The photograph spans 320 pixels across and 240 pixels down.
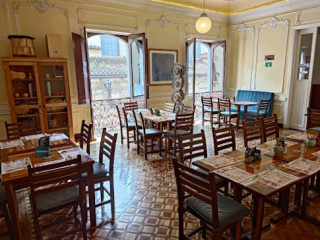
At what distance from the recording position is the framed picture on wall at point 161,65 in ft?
19.4

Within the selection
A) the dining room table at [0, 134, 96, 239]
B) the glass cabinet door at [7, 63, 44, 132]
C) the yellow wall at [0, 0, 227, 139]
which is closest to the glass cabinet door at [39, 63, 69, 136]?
the glass cabinet door at [7, 63, 44, 132]

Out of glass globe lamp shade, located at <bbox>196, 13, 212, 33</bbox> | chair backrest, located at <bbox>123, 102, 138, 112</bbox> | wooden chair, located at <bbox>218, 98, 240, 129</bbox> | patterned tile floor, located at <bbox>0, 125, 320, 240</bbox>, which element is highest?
glass globe lamp shade, located at <bbox>196, 13, 212, 33</bbox>

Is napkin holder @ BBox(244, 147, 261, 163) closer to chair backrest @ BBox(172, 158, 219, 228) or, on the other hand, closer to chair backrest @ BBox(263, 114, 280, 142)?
chair backrest @ BBox(172, 158, 219, 228)

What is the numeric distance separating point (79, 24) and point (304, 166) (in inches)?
185

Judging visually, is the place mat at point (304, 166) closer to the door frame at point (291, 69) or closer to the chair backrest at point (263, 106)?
the chair backrest at point (263, 106)

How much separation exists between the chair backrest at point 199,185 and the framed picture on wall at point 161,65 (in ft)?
14.6

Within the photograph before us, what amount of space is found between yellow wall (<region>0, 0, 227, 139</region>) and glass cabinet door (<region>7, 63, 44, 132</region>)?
1.30ft

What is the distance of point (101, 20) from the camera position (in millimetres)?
5012

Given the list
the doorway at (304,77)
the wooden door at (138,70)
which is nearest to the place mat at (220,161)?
the wooden door at (138,70)

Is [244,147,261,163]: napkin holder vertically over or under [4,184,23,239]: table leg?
over

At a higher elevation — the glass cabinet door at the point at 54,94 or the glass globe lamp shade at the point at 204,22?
the glass globe lamp shade at the point at 204,22

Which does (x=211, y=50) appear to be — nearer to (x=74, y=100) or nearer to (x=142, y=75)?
(x=142, y=75)

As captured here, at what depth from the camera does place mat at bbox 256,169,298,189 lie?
66.7 inches

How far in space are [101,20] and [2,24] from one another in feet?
6.10
